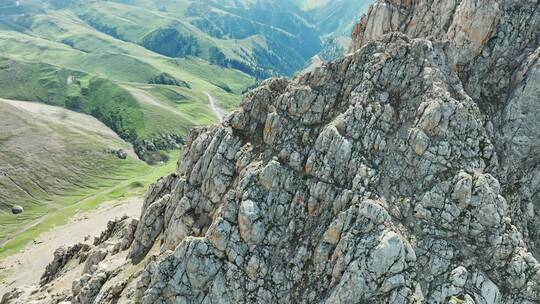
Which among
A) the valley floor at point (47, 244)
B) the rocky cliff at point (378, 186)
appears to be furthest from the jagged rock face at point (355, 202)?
the valley floor at point (47, 244)

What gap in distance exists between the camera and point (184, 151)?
69.8 metres

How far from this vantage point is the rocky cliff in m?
43.8

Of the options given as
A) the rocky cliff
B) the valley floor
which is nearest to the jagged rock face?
the rocky cliff

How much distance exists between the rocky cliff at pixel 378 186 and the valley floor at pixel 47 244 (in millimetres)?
80308

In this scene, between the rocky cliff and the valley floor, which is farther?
the valley floor

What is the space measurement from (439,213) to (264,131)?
2356 centimetres

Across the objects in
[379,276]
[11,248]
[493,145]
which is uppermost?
[493,145]

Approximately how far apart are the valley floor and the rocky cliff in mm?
80308

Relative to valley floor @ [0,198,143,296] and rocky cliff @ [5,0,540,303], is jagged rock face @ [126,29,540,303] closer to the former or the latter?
rocky cliff @ [5,0,540,303]

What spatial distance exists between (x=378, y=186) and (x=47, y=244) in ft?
486

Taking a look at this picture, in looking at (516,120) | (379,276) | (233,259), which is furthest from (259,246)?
(516,120)

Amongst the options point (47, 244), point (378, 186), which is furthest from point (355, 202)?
point (47, 244)

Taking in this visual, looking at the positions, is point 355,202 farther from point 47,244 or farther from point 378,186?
point 47,244

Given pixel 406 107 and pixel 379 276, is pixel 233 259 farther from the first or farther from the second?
pixel 406 107
